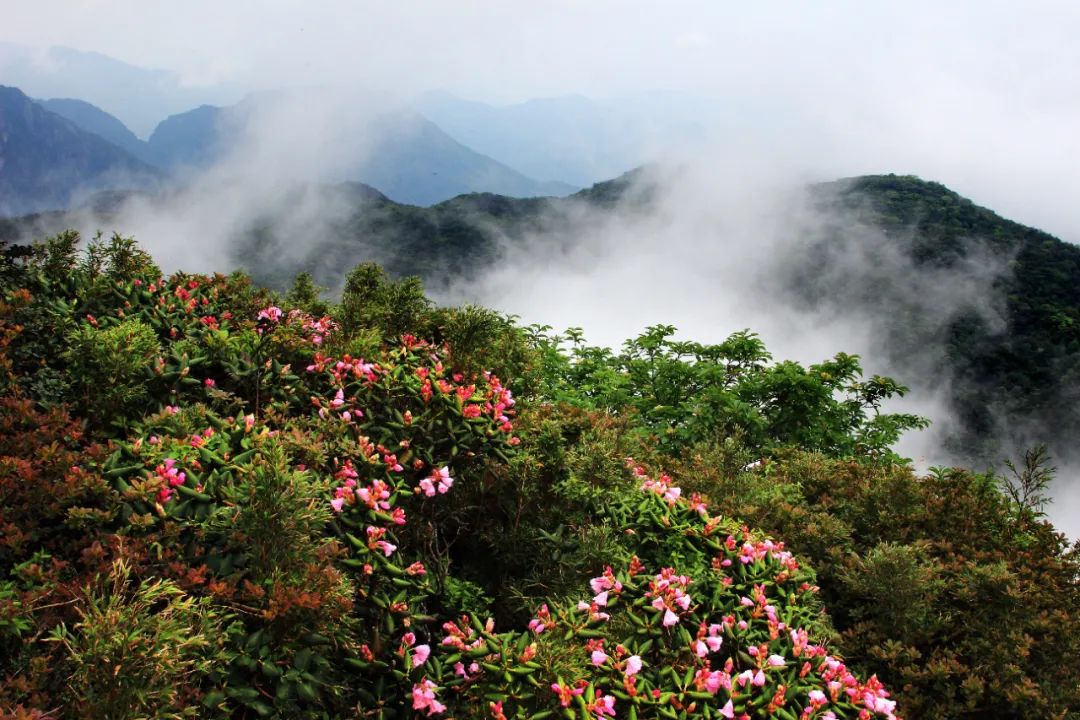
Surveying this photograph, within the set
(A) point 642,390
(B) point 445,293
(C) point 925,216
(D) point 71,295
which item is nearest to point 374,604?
(D) point 71,295

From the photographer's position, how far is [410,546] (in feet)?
11.0

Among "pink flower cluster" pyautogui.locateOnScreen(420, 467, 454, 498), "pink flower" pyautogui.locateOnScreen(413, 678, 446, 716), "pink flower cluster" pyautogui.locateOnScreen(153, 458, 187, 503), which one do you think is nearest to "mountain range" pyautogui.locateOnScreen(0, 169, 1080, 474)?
"pink flower cluster" pyautogui.locateOnScreen(153, 458, 187, 503)

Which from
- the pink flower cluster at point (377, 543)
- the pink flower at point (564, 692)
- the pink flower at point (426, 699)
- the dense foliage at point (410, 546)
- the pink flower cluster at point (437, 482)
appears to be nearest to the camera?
the dense foliage at point (410, 546)

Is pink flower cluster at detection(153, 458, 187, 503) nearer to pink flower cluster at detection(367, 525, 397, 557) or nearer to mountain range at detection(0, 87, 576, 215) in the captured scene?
pink flower cluster at detection(367, 525, 397, 557)

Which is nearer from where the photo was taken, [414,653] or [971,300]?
[414,653]

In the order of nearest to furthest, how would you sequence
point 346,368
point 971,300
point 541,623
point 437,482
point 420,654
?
1. point 420,654
2. point 541,623
3. point 437,482
4. point 346,368
5. point 971,300

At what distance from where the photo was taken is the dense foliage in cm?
219

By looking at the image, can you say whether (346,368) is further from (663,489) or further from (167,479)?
(663,489)

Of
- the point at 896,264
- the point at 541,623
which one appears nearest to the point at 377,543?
the point at 541,623

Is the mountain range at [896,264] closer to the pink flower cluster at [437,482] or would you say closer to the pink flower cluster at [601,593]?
the pink flower cluster at [437,482]

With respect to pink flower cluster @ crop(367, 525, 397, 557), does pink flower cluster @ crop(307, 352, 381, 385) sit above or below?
above

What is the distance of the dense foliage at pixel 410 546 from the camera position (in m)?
2.19

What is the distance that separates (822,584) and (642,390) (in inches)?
207

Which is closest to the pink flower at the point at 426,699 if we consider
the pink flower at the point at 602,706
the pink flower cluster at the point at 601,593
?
the pink flower at the point at 602,706
